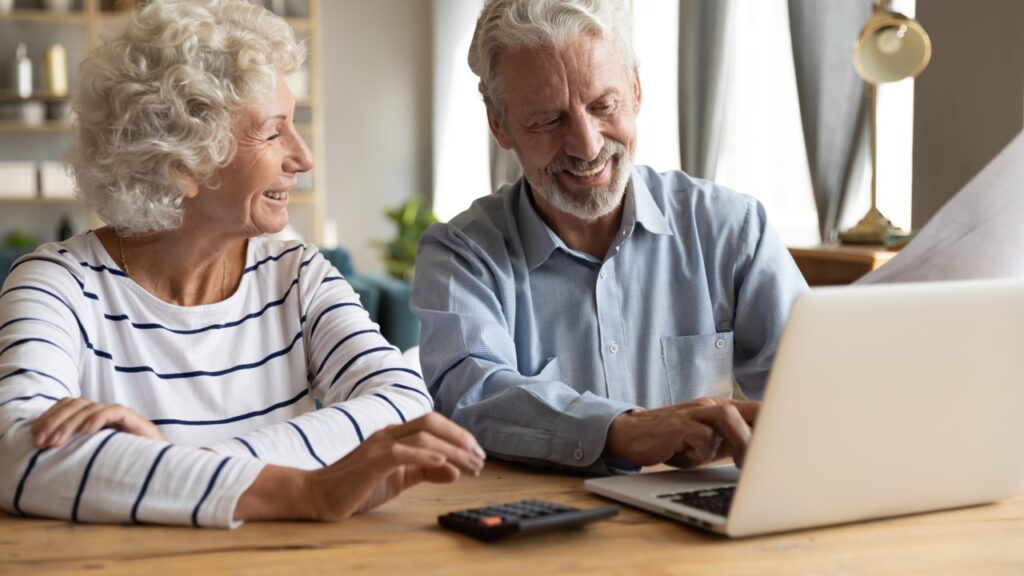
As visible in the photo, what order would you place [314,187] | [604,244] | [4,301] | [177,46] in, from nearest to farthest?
[4,301], [177,46], [604,244], [314,187]

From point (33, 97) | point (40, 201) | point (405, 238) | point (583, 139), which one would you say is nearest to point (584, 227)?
point (583, 139)

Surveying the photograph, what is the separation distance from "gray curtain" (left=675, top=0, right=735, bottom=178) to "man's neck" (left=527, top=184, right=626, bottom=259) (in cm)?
298

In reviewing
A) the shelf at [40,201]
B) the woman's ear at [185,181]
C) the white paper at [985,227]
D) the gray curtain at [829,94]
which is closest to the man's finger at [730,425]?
the white paper at [985,227]

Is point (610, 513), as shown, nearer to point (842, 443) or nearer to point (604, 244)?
point (842, 443)

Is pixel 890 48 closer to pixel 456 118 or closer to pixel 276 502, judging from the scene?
pixel 276 502

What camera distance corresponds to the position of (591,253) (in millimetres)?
1792

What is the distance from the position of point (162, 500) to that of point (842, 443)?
2.15ft

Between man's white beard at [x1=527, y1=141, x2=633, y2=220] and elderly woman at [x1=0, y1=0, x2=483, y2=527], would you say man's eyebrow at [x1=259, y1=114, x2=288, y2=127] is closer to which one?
elderly woman at [x1=0, y1=0, x2=483, y2=527]

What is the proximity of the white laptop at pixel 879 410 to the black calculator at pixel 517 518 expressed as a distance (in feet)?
0.32

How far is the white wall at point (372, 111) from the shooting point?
8.38 m

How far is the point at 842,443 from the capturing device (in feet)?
3.31

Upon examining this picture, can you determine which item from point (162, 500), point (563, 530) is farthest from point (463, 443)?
point (162, 500)

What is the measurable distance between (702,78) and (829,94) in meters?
0.94

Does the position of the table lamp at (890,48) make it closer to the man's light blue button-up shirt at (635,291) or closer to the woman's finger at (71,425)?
the man's light blue button-up shirt at (635,291)
